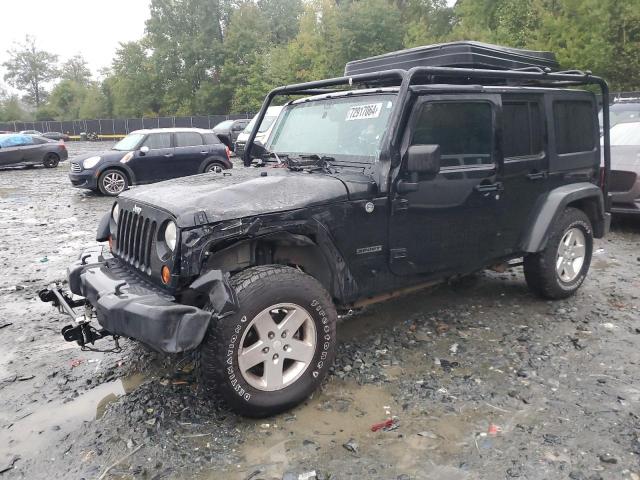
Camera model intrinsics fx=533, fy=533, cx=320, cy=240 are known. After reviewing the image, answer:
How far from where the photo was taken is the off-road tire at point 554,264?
4812 mm

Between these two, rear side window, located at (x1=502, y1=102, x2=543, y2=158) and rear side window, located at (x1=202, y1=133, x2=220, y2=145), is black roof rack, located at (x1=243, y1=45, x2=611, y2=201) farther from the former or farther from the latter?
rear side window, located at (x1=202, y1=133, x2=220, y2=145)

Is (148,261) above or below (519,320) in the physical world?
above

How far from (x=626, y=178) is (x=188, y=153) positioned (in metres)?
9.69

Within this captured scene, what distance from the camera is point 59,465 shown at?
9.63 ft

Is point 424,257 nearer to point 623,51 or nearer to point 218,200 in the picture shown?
point 218,200

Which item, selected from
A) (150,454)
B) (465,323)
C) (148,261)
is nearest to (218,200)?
(148,261)

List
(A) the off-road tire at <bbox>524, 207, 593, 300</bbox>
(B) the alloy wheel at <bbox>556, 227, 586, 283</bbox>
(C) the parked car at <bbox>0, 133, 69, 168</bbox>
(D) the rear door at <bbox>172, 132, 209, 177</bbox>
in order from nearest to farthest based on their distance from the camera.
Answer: (A) the off-road tire at <bbox>524, 207, 593, 300</bbox>
(B) the alloy wheel at <bbox>556, 227, 586, 283</bbox>
(D) the rear door at <bbox>172, 132, 209, 177</bbox>
(C) the parked car at <bbox>0, 133, 69, 168</bbox>

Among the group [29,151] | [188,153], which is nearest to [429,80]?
[188,153]

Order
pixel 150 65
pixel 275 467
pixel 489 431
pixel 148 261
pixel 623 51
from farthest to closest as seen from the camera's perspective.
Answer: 1. pixel 150 65
2. pixel 623 51
3. pixel 148 261
4. pixel 489 431
5. pixel 275 467

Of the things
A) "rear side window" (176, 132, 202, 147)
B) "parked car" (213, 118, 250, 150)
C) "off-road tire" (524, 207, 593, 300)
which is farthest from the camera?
"parked car" (213, 118, 250, 150)

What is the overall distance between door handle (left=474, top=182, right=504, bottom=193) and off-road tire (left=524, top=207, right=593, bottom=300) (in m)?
0.82

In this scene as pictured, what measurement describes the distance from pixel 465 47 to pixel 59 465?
433cm

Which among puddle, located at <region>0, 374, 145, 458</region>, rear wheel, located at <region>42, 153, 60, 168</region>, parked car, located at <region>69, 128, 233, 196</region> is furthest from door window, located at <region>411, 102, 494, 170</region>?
rear wheel, located at <region>42, 153, 60, 168</region>

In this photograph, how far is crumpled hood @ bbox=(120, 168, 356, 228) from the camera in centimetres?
314
